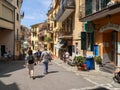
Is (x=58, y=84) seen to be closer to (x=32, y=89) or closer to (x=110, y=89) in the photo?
(x=32, y=89)

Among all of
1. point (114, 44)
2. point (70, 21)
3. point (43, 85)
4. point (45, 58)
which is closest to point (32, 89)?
point (43, 85)

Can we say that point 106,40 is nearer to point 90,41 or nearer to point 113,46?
point 113,46

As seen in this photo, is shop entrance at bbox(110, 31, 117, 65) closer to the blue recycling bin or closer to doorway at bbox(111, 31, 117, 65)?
doorway at bbox(111, 31, 117, 65)

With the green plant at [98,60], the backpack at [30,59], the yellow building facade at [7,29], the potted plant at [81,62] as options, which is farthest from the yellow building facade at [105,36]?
the yellow building facade at [7,29]

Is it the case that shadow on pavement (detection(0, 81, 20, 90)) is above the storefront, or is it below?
below

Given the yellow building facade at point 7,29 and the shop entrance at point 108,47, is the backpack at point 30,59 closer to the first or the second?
the shop entrance at point 108,47

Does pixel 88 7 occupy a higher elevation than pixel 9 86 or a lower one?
higher

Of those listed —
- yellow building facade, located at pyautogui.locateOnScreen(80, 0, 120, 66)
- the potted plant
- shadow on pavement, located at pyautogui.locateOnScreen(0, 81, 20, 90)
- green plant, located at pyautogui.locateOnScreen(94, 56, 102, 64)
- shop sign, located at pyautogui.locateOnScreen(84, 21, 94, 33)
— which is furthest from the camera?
shop sign, located at pyautogui.locateOnScreen(84, 21, 94, 33)

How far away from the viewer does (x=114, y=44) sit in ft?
68.8

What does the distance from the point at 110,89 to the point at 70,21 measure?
2413 centimetres

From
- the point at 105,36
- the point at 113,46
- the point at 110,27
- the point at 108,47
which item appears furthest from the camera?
the point at 108,47

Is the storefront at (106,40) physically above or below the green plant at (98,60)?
above

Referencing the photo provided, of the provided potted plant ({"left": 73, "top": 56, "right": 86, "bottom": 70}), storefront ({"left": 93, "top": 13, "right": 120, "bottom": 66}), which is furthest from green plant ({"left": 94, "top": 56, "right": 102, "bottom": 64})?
potted plant ({"left": 73, "top": 56, "right": 86, "bottom": 70})

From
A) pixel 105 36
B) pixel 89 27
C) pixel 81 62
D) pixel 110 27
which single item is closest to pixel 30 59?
pixel 81 62
